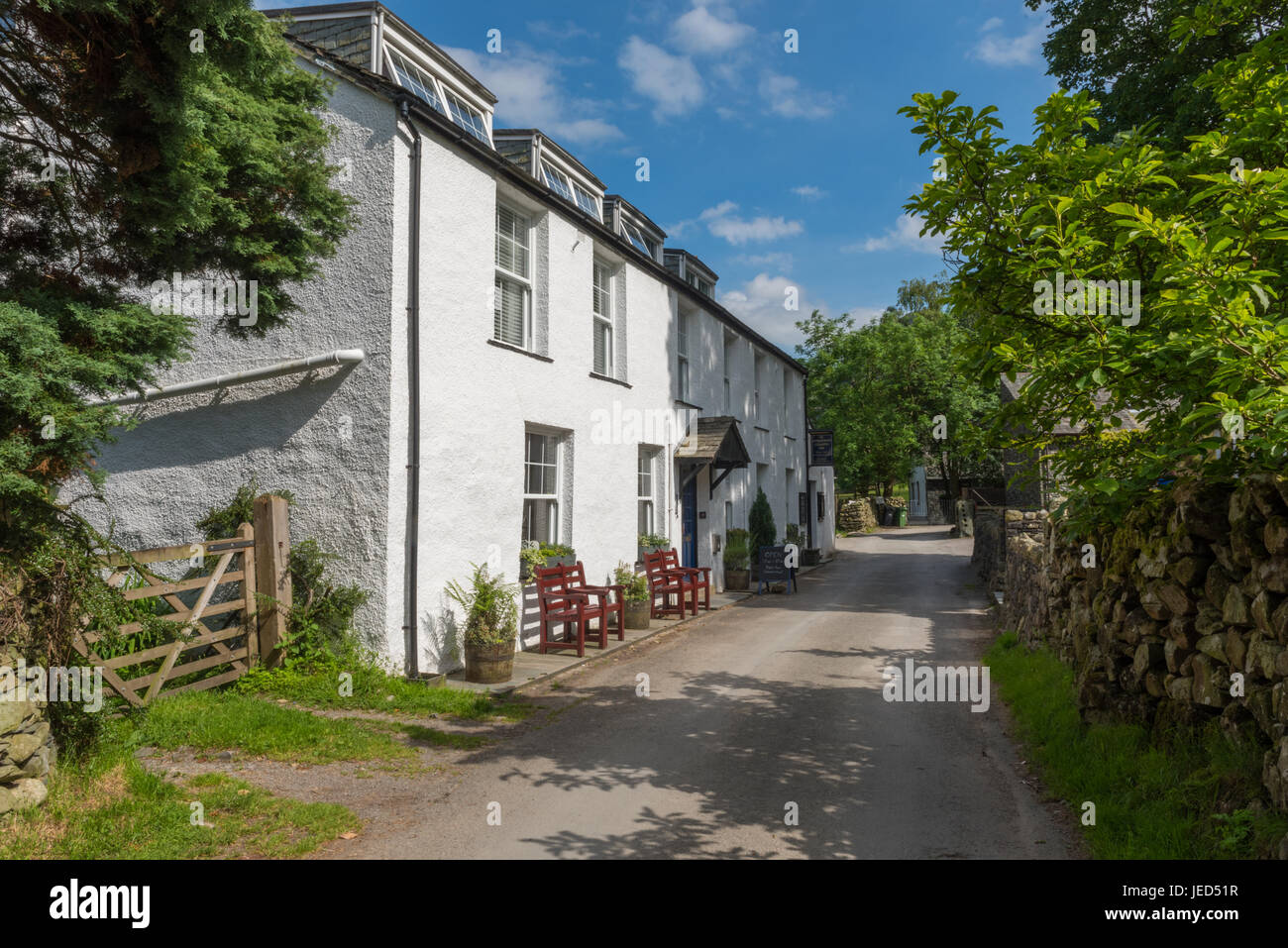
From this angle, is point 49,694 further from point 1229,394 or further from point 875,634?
point 875,634

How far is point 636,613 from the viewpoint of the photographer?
1316cm

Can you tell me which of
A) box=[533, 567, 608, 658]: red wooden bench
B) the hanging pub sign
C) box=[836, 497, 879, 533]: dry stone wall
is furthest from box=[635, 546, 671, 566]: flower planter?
box=[836, 497, 879, 533]: dry stone wall

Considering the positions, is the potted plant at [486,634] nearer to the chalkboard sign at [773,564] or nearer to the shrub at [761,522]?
the chalkboard sign at [773,564]

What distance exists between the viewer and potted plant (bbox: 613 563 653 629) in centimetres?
1313

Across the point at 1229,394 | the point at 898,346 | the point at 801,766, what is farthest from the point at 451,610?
the point at 898,346

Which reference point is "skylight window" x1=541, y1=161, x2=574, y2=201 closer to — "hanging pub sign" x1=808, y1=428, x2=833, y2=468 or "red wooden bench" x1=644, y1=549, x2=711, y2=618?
"red wooden bench" x1=644, y1=549, x2=711, y2=618

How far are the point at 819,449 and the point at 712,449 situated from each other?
13.5m

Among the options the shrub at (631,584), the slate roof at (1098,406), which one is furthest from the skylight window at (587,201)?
the slate roof at (1098,406)

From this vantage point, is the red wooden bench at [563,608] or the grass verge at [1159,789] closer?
the grass verge at [1159,789]

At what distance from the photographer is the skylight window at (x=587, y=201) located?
623 inches

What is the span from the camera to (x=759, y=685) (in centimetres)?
931

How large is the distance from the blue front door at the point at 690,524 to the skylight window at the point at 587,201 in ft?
19.6

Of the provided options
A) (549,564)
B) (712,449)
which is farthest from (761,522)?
(549,564)
